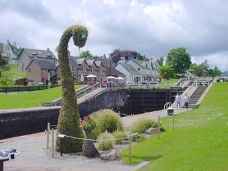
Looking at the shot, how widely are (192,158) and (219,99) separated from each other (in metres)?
37.2

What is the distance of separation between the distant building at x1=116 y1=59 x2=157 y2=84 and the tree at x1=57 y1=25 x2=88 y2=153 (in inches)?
4431

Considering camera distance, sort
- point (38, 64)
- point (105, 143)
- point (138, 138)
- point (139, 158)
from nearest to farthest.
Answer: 1. point (139, 158)
2. point (105, 143)
3. point (138, 138)
4. point (38, 64)

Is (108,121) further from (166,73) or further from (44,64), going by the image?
(166,73)

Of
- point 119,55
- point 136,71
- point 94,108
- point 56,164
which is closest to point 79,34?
point 56,164

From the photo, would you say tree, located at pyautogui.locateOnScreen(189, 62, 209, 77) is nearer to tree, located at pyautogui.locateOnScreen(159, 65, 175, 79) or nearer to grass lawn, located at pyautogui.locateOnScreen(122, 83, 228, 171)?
tree, located at pyautogui.locateOnScreen(159, 65, 175, 79)

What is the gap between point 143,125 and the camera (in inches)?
952

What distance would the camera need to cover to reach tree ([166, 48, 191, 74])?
482 feet

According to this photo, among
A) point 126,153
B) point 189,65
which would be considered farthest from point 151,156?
point 189,65

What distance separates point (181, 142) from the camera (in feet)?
62.2

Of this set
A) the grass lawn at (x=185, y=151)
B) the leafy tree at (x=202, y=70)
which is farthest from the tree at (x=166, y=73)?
the grass lawn at (x=185, y=151)

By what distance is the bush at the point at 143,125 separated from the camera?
2395cm

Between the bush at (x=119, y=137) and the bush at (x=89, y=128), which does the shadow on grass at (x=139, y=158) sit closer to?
the bush at (x=119, y=137)

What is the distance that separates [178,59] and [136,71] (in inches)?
527

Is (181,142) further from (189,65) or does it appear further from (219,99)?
(189,65)
